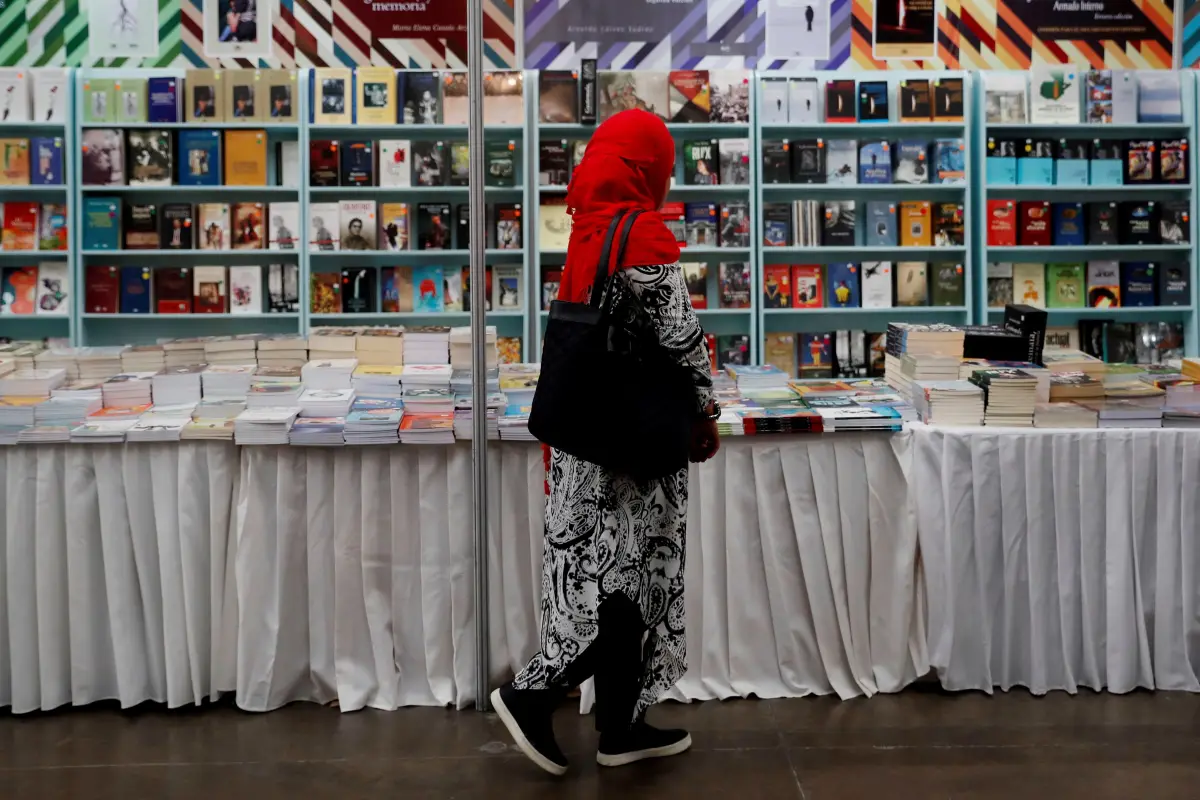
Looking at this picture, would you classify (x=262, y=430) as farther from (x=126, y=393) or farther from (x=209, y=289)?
→ (x=209, y=289)

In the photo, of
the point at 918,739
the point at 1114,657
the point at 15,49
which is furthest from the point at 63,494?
the point at 15,49

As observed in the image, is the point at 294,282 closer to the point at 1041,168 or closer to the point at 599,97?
the point at 599,97

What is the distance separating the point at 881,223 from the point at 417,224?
2459 millimetres

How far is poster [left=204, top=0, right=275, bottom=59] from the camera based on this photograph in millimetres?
6570

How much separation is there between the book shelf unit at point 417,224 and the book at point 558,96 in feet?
0.37

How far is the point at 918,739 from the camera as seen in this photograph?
128 inches

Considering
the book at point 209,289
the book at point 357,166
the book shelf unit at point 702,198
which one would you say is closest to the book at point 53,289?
the book at point 209,289

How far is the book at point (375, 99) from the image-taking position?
6.41 metres

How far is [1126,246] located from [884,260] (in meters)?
1.27

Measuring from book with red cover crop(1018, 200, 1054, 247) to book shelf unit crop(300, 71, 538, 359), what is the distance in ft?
8.58

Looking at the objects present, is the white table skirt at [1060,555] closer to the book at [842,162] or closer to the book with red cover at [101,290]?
the book at [842,162]

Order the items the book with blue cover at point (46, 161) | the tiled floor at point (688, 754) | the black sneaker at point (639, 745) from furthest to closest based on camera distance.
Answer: the book with blue cover at point (46, 161) → the black sneaker at point (639, 745) → the tiled floor at point (688, 754)

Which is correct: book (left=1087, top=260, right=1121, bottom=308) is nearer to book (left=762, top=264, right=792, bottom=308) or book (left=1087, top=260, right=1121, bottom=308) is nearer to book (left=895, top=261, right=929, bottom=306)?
book (left=895, top=261, right=929, bottom=306)

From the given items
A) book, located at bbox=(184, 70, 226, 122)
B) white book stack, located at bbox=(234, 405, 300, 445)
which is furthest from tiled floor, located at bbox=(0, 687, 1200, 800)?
book, located at bbox=(184, 70, 226, 122)
